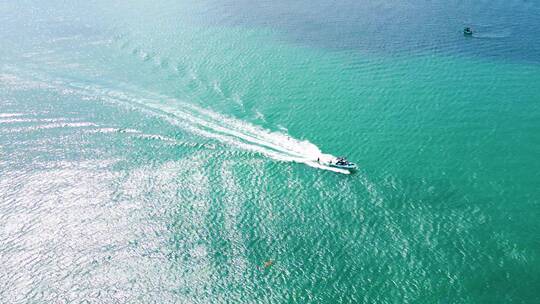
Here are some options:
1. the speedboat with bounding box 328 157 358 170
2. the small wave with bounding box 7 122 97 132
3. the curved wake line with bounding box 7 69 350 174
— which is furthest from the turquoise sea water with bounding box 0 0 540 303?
the speedboat with bounding box 328 157 358 170

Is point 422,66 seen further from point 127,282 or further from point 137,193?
point 127,282

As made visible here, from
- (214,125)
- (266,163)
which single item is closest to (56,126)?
(214,125)

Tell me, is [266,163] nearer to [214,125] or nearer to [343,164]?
[343,164]

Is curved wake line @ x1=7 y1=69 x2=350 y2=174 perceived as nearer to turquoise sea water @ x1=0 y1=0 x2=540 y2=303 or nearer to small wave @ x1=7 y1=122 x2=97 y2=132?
turquoise sea water @ x1=0 y1=0 x2=540 y2=303

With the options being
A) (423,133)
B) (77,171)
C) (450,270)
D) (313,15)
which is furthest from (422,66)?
(77,171)

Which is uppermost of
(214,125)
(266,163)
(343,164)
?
(214,125)

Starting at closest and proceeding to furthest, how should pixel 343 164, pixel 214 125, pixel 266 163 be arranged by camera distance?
pixel 343 164, pixel 266 163, pixel 214 125
